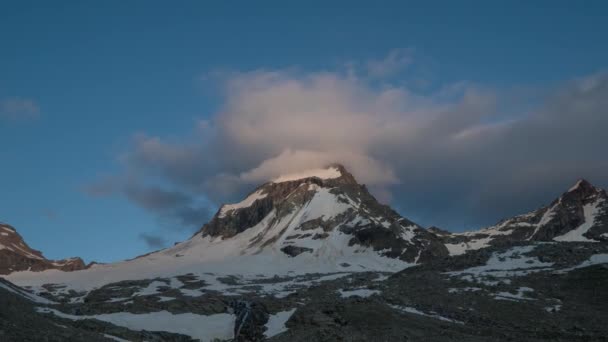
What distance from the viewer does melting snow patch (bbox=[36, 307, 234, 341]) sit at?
61.6 meters

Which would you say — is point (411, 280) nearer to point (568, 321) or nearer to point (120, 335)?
point (568, 321)

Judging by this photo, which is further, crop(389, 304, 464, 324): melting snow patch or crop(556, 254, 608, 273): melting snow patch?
crop(556, 254, 608, 273): melting snow patch

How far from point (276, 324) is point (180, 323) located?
13.9 metres

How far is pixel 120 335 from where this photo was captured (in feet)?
170

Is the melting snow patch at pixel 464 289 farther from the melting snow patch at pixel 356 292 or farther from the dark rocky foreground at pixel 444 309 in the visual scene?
the melting snow patch at pixel 356 292

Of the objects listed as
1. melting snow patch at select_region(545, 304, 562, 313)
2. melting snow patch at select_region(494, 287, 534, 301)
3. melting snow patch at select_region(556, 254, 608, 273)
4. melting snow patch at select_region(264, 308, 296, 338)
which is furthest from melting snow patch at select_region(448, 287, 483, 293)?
melting snow patch at select_region(264, 308, 296, 338)

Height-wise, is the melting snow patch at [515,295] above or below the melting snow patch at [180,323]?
above

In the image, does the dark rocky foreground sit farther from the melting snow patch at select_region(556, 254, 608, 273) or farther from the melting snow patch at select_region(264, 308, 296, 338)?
the melting snow patch at select_region(264, 308, 296, 338)

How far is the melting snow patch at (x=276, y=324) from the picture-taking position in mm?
53750

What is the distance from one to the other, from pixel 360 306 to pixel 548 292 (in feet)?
97.5

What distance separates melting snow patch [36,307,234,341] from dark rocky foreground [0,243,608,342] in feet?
4.86

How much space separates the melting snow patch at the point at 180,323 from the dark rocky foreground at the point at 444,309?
148 cm

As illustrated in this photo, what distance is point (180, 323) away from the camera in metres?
66.5

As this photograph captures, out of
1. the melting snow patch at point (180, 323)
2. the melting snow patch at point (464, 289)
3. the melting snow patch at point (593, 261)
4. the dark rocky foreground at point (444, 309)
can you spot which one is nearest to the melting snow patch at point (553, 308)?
the dark rocky foreground at point (444, 309)
